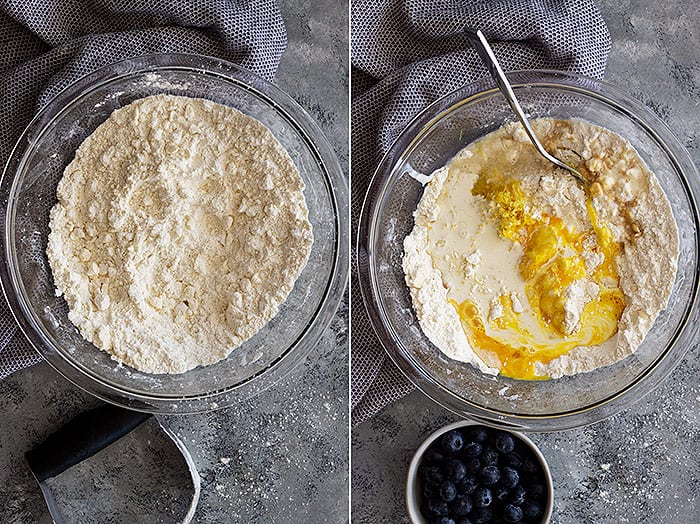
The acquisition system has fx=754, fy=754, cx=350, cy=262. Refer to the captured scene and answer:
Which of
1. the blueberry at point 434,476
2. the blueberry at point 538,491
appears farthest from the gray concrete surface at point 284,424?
the blueberry at point 538,491

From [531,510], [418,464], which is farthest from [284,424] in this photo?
[531,510]

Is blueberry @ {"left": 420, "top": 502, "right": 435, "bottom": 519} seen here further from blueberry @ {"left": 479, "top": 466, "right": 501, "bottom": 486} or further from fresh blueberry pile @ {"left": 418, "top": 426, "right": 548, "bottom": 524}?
blueberry @ {"left": 479, "top": 466, "right": 501, "bottom": 486}

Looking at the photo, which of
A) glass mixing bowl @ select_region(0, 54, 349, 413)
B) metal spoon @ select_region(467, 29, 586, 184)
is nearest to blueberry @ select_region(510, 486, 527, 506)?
glass mixing bowl @ select_region(0, 54, 349, 413)

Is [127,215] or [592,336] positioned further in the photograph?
[592,336]

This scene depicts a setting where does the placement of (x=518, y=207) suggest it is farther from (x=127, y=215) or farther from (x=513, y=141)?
(x=127, y=215)

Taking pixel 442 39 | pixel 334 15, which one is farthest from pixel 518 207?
pixel 334 15
